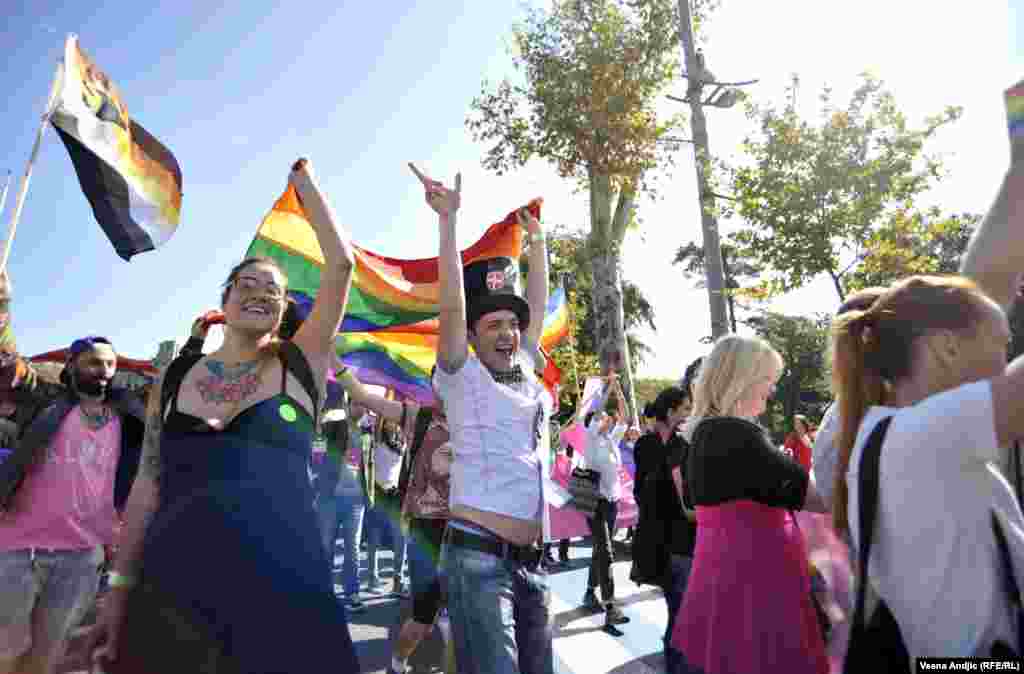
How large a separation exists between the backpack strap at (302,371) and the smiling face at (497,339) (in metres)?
0.93

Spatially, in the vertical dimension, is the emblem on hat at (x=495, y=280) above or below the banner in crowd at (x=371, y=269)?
below

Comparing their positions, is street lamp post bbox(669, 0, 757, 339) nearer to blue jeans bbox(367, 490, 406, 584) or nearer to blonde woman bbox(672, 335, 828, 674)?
blue jeans bbox(367, 490, 406, 584)

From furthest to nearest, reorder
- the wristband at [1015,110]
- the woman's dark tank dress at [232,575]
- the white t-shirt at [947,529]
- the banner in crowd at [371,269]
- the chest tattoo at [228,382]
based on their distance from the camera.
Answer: the banner in crowd at [371,269] < the chest tattoo at [228,382] < the woman's dark tank dress at [232,575] < the wristband at [1015,110] < the white t-shirt at [947,529]

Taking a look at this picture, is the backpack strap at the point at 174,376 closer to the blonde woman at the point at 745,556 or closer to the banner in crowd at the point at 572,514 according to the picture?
the blonde woman at the point at 745,556

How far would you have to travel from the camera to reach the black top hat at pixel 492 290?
3.26 meters

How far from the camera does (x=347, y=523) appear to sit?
7.66 m

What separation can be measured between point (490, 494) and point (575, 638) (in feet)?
12.5

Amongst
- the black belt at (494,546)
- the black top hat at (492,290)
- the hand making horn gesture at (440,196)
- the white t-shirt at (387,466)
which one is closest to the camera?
the black belt at (494,546)

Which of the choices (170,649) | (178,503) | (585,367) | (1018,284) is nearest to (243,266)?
(178,503)

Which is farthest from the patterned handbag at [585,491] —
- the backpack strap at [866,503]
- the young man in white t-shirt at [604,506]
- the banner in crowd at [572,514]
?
the backpack strap at [866,503]

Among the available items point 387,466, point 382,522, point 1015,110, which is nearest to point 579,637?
point 387,466

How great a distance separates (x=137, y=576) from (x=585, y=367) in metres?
29.2

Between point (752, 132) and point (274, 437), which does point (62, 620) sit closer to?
point (274, 437)

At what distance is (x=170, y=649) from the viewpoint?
6.11 feet
